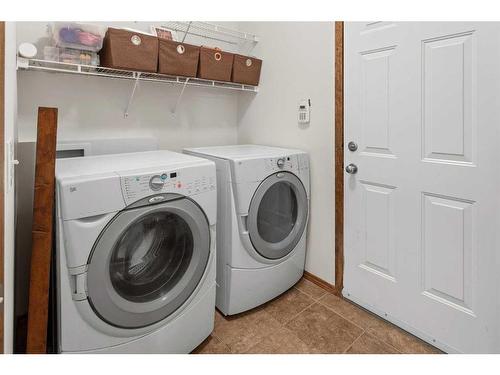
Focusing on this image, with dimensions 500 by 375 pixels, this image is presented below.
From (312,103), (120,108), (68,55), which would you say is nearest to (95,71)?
(68,55)

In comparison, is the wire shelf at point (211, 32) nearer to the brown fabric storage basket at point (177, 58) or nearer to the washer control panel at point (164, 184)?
the brown fabric storage basket at point (177, 58)

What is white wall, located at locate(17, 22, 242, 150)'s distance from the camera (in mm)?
1669

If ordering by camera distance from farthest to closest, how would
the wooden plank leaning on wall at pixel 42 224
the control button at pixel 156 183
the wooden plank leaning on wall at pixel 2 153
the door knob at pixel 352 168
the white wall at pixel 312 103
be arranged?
1. the white wall at pixel 312 103
2. the door knob at pixel 352 168
3. the control button at pixel 156 183
4. the wooden plank leaning on wall at pixel 42 224
5. the wooden plank leaning on wall at pixel 2 153

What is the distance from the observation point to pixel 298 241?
202 cm

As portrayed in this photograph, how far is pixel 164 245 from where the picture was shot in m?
1.38

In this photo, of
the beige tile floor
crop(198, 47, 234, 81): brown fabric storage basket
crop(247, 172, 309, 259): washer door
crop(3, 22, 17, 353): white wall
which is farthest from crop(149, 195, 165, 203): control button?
crop(198, 47, 234, 81): brown fabric storage basket

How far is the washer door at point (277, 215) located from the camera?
1719mm

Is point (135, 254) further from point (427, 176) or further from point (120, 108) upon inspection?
point (427, 176)

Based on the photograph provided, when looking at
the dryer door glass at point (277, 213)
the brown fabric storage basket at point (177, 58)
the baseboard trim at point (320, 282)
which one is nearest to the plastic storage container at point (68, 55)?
the brown fabric storage basket at point (177, 58)

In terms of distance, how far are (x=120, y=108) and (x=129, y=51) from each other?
18.4 inches

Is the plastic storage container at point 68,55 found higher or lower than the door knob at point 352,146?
higher

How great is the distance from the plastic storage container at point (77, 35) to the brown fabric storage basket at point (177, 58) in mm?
330
